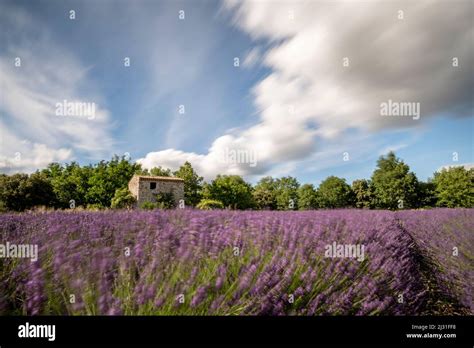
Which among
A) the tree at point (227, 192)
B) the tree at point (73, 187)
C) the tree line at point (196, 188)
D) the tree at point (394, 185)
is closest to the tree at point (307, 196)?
the tree line at point (196, 188)

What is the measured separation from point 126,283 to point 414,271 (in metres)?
3.31

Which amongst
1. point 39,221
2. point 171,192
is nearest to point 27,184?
point 171,192

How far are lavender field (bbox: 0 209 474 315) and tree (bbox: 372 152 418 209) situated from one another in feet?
109
